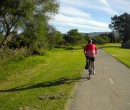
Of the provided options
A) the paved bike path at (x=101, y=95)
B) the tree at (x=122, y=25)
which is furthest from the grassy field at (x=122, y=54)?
the tree at (x=122, y=25)

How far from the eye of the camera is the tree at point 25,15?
29.3m

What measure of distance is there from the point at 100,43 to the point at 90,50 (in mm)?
115875

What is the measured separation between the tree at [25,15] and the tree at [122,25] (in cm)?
10291

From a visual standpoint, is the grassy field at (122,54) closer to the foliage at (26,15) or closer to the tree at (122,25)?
the foliage at (26,15)

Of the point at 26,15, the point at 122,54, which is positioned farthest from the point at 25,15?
the point at 122,54

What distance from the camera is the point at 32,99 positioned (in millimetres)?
12344

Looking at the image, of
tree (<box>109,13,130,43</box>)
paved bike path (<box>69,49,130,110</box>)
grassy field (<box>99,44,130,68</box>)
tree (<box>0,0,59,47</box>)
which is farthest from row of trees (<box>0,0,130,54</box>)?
tree (<box>109,13,130,43</box>)

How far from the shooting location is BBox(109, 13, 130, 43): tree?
136 metres

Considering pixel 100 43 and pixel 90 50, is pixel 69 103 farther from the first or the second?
pixel 100 43

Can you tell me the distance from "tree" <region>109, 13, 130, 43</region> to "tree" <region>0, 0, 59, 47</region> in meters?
103

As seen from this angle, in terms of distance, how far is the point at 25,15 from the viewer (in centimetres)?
3059

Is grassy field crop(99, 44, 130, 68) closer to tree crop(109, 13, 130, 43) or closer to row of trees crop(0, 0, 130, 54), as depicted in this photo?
row of trees crop(0, 0, 130, 54)

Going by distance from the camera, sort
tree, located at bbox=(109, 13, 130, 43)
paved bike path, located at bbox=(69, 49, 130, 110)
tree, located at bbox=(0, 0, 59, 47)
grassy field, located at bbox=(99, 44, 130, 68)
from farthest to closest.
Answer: tree, located at bbox=(109, 13, 130, 43), grassy field, located at bbox=(99, 44, 130, 68), tree, located at bbox=(0, 0, 59, 47), paved bike path, located at bbox=(69, 49, 130, 110)

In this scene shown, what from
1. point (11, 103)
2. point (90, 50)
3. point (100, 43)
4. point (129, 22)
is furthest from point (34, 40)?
point (129, 22)
